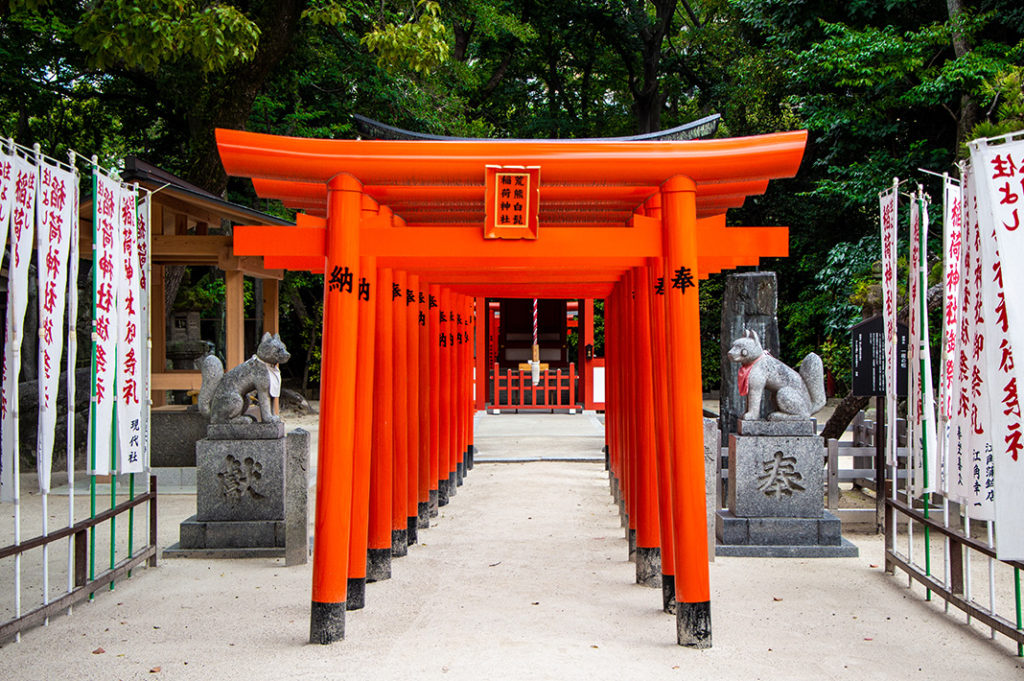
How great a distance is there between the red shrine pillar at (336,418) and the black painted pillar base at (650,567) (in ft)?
7.34

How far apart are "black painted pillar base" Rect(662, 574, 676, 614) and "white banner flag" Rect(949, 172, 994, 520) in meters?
1.67

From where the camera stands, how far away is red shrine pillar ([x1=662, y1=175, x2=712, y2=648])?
4441 mm

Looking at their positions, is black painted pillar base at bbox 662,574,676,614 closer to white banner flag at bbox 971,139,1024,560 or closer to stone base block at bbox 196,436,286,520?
white banner flag at bbox 971,139,1024,560

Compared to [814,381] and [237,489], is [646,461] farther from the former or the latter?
[237,489]

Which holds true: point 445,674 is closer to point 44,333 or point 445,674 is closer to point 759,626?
point 759,626

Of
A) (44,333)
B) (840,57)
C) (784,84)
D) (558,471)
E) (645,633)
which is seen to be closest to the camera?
(44,333)

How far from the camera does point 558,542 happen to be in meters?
7.22

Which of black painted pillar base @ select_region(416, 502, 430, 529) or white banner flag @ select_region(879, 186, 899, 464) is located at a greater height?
white banner flag @ select_region(879, 186, 899, 464)

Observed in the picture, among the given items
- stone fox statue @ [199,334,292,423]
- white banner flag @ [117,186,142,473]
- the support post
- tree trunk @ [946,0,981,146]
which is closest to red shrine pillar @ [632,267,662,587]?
stone fox statue @ [199,334,292,423]

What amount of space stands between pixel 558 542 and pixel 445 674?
3.29m

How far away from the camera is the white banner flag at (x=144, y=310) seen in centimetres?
571

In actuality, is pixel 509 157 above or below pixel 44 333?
above

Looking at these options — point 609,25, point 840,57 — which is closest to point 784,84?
point 840,57

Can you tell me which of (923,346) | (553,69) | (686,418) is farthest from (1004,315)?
(553,69)
